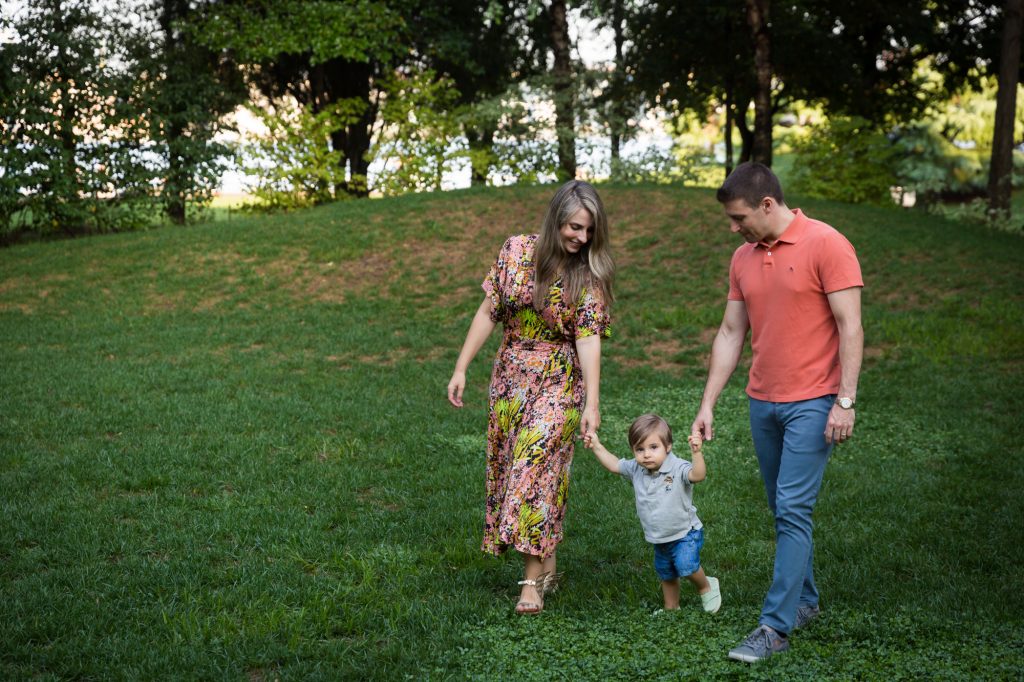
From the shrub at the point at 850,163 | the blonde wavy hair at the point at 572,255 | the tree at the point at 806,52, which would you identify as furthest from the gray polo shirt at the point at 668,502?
the shrub at the point at 850,163

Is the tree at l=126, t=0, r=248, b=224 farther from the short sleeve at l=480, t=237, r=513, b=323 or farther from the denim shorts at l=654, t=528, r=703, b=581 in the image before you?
the denim shorts at l=654, t=528, r=703, b=581

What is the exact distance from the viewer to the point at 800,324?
4289 mm

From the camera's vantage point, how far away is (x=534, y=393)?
16.4ft

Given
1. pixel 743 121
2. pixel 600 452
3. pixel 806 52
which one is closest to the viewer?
pixel 600 452

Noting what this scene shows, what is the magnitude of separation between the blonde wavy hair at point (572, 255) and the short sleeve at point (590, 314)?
31 mm

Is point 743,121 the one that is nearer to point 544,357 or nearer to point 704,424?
point 544,357

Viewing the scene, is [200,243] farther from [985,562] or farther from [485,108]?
[985,562]

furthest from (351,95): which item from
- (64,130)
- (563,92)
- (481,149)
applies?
(64,130)

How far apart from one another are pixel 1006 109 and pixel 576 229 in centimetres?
1752

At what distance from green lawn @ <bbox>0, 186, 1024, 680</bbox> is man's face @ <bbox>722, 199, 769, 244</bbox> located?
1892 millimetres

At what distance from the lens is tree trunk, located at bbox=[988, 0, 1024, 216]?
18766 millimetres

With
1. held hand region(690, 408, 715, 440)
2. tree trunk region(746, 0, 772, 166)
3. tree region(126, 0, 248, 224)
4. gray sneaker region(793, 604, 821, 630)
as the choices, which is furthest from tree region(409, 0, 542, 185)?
gray sneaker region(793, 604, 821, 630)

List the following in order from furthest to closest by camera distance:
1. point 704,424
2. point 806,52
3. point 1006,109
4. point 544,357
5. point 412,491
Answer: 1. point 806,52
2. point 1006,109
3. point 412,491
4. point 544,357
5. point 704,424

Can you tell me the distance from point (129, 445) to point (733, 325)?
211 inches
